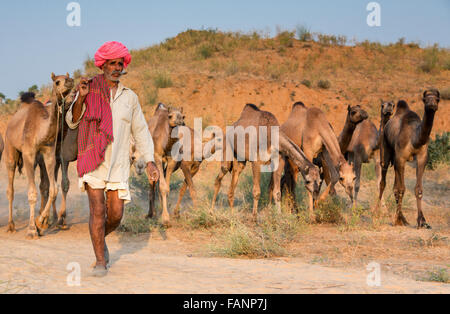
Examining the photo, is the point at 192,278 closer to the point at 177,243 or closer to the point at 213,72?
the point at 177,243

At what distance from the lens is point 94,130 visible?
4945 millimetres

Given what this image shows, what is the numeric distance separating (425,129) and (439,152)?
8205 millimetres

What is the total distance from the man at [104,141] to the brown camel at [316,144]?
16.7 ft

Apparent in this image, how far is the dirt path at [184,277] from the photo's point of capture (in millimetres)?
4281

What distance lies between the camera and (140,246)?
8289 mm

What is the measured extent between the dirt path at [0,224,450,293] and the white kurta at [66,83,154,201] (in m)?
0.90

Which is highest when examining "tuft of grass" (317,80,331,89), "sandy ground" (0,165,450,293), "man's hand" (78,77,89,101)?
"tuft of grass" (317,80,331,89)

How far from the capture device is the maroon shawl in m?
4.91

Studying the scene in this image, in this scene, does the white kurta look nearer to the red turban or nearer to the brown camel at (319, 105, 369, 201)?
the red turban

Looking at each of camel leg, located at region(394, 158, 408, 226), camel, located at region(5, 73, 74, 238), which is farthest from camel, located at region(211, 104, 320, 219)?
camel, located at region(5, 73, 74, 238)

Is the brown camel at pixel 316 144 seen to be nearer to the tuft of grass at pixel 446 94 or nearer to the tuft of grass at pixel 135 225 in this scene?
the tuft of grass at pixel 135 225

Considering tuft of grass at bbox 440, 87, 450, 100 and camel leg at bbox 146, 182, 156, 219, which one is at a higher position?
tuft of grass at bbox 440, 87, 450, 100

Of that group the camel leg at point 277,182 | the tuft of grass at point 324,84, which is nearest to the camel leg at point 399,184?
the camel leg at point 277,182
